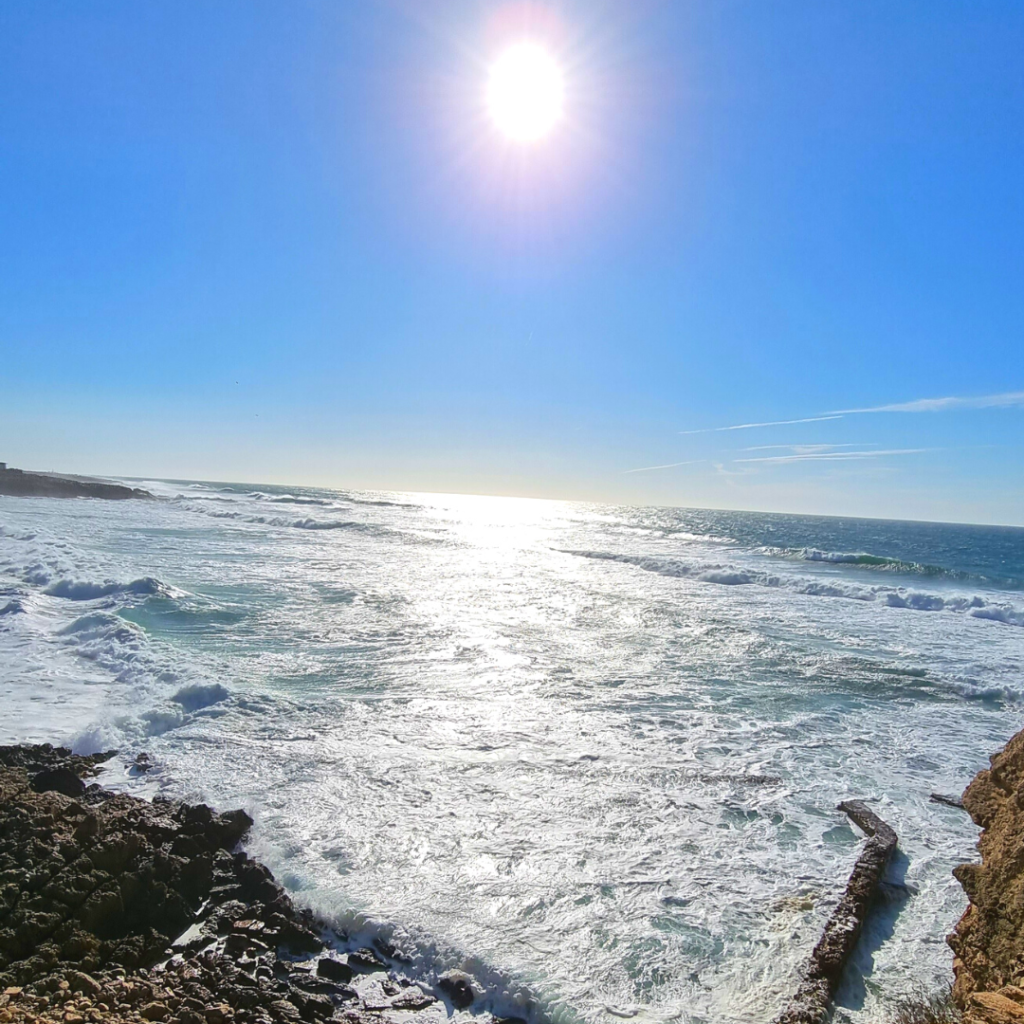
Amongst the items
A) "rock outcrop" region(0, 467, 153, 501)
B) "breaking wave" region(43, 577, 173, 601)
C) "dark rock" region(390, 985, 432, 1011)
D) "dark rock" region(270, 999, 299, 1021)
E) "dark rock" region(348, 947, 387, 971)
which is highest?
"rock outcrop" region(0, 467, 153, 501)

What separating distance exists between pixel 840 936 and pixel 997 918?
1075 mm

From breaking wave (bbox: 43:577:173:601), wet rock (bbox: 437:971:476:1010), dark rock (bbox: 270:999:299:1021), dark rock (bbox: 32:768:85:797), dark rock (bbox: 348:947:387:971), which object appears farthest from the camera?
breaking wave (bbox: 43:577:173:601)

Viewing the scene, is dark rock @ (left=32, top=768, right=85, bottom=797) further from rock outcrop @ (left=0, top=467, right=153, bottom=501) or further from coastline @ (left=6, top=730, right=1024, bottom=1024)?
rock outcrop @ (left=0, top=467, right=153, bottom=501)

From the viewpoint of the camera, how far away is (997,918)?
149 inches

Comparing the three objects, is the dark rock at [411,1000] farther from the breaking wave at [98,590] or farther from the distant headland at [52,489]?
the distant headland at [52,489]

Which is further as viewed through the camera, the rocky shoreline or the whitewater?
the whitewater

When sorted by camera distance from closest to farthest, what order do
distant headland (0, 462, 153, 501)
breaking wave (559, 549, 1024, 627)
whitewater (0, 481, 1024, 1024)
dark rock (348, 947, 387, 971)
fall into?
dark rock (348, 947, 387, 971)
whitewater (0, 481, 1024, 1024)
breaking wave (559, 549, 1024, 627)
distant headland (0, 462, 153, 501)

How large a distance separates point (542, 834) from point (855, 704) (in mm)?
7431

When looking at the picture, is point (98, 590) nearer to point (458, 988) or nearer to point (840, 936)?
point (458, 988)

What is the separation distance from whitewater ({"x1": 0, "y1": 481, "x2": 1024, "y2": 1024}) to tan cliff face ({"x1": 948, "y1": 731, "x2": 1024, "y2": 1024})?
0.58 metres

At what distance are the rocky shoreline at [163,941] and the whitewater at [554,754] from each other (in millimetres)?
306

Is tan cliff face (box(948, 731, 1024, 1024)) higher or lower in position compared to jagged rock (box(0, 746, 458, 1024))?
higher

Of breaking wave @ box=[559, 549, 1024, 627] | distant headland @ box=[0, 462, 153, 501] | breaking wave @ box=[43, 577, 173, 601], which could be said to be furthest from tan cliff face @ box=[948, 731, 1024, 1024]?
distant headland @ box=[0, 462, 153, 501]

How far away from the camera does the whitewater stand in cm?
457
